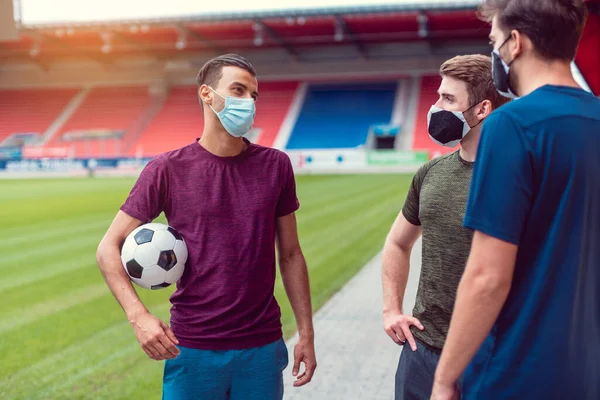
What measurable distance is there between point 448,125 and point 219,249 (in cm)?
112

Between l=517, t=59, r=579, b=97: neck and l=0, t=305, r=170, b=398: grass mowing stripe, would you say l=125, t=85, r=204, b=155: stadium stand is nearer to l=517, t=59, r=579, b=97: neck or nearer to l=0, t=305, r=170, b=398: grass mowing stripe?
l=0, t=305, r=170, b=398: grass mowing stripe

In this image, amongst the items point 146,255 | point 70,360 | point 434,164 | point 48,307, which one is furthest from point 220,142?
point 48,307

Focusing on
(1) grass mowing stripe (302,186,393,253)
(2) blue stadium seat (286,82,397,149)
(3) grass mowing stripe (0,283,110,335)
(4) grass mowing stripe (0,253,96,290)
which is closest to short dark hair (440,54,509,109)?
(3) grass mowing stripe (0,283,110,335)

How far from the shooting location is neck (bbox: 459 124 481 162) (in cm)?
270

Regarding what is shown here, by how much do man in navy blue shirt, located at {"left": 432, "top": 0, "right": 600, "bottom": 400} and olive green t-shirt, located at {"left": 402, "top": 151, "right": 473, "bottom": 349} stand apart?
31.7 inches

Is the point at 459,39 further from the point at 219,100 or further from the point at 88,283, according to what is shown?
the point at 219,100

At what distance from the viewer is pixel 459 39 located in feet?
135

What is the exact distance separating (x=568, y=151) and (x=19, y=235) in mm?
12436

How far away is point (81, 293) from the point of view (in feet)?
25.8

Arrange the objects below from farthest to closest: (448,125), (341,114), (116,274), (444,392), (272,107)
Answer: (272,107), (341,114), (448,125), (116,274), (444,392)

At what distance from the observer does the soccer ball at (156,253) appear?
104 inches

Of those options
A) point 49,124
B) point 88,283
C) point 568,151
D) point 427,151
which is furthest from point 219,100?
point 49,124

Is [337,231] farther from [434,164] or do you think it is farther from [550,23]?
[550,23]

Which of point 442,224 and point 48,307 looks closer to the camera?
point 442,224
